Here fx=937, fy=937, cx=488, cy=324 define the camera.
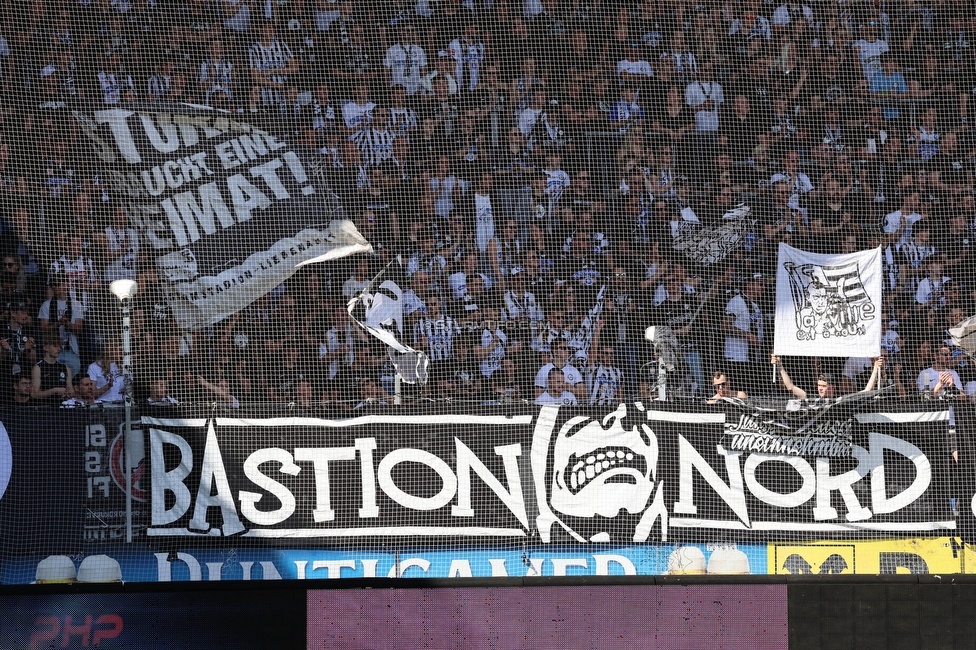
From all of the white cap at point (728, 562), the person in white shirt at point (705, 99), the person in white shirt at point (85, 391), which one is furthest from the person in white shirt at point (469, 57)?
the white cap at point (728, 562)

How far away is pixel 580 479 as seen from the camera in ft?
22.6

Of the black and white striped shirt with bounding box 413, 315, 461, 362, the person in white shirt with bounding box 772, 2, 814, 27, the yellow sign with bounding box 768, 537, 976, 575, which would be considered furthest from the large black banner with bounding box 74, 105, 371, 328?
the person in white shirt with bounding box 772, 2, 814, 27

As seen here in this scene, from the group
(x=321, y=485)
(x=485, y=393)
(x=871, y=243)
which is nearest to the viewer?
(x=321, y=485)

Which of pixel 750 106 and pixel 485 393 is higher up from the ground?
pixel 750 106

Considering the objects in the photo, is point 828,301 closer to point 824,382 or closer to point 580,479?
point 824,382

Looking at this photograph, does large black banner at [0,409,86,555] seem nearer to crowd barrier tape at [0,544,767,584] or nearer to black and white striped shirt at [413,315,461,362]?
crowd barrier tape at [0,544,767,584]

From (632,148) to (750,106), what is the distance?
1.11m

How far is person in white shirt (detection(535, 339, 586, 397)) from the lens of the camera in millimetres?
7832

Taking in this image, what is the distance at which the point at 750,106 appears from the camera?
832 centimetres

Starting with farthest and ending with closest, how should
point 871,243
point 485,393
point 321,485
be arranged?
point 871,243 → point 485,393 → point 321,485

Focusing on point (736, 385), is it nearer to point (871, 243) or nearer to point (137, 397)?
point (871, 243)

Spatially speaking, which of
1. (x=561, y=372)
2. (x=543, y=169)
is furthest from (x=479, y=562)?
(x=543, y=169)

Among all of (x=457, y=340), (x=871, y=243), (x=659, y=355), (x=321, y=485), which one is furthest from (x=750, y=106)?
(x=321, y=485)

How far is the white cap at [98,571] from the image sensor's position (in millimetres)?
6582
